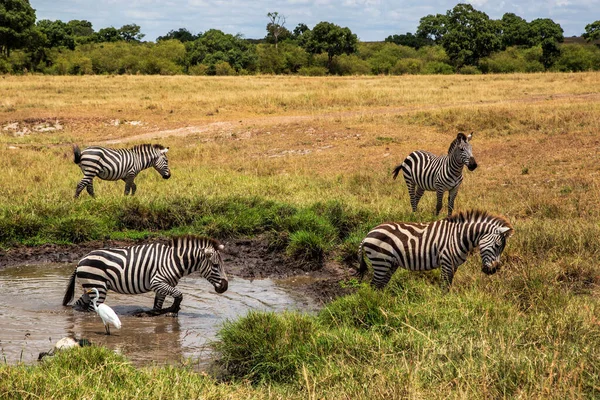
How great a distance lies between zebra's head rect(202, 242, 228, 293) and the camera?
8.67 meters

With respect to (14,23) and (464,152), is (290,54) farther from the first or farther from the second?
(464,152)

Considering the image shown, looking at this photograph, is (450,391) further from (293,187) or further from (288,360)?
(293,187)

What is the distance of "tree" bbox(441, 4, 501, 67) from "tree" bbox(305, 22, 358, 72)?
9.43 m

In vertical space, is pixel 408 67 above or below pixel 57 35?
below

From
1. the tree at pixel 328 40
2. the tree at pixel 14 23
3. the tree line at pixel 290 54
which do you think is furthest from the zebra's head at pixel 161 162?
the tree at pixel 328 40

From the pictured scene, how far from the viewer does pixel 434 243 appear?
835 centimetres

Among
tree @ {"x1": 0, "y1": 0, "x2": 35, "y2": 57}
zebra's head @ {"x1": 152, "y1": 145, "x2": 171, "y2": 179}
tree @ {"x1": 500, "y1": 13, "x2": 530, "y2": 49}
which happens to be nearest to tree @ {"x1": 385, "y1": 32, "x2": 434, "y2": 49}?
tree @ {"x1": 500, "y1": 13, "x2": 530, "y2": 49}

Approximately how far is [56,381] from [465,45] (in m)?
59.4

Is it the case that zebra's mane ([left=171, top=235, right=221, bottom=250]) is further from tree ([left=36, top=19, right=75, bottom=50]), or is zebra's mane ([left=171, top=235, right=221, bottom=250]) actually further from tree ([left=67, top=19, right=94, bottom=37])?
tree ([left=67, top=19, right=94, bottom=37])


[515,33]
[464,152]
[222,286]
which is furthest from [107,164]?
[515,33]

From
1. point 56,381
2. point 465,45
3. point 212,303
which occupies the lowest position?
point 212,303

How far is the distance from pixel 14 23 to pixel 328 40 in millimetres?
26884

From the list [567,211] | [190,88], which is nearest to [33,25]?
[190,88]

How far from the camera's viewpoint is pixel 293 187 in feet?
51.1
